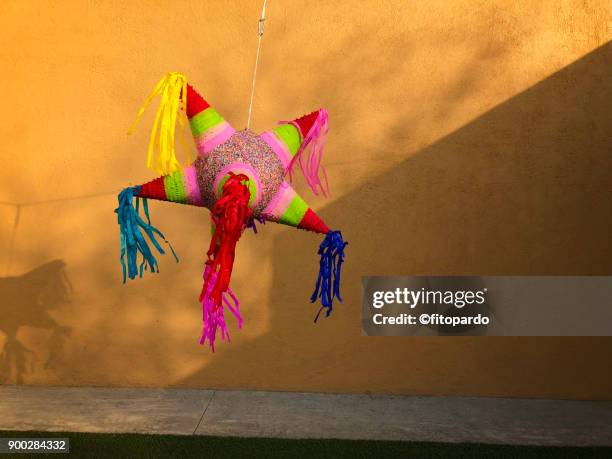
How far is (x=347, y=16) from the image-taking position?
4516 millimetres

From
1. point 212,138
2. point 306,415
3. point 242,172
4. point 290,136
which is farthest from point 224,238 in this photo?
point 306,415

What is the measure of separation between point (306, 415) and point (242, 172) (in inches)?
99.7

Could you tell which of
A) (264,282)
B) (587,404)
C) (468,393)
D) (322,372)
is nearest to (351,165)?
(264,282)

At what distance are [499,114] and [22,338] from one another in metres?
3.25

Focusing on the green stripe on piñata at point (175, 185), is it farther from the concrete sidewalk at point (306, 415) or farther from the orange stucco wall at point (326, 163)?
the orange stucco wall at point (326, 163)

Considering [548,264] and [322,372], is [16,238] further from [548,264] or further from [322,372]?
[548,264]

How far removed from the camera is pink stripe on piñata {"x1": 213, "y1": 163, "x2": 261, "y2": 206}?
1734mm

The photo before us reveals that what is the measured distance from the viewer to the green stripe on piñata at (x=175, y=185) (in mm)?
1804

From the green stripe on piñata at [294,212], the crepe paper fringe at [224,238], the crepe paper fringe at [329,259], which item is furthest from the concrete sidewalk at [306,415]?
the crepe paper fringe at [224,238]

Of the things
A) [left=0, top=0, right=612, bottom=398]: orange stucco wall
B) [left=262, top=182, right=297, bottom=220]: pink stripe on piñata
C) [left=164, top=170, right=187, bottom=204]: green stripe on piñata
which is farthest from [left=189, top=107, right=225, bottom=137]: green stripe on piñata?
[left=0, top=0, right=612, bottom=398]: orange stucco wall

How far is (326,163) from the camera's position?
4.52 meters

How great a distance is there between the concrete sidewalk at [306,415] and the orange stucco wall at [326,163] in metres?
0.18

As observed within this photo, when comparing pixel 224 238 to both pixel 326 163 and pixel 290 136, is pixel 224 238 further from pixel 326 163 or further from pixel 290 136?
pixel 326 163

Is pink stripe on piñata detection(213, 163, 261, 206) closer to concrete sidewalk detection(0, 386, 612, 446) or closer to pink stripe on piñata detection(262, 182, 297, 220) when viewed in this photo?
pink stripe on piñata detection(262, 182, 297, 220)
